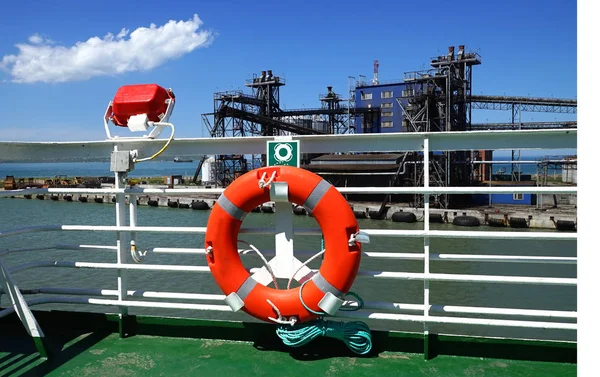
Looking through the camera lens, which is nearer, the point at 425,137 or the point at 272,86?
the point at 425,137

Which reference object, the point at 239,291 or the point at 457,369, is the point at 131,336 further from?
the point at 457,369

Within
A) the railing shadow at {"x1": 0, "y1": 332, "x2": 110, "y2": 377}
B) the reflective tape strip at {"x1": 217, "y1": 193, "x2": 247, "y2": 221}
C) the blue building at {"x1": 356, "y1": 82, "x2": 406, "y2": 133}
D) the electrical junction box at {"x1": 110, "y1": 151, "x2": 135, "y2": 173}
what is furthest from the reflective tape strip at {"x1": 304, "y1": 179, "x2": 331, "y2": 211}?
the blue building at {"x1": 356, "y1": 82, "x2": 406, "y2": 133}

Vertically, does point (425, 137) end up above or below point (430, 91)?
below

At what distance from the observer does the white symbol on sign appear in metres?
2.51

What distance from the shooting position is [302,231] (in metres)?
2.53

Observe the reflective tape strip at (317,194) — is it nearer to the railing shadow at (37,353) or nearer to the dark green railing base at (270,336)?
the dark green railing base at (270,336)

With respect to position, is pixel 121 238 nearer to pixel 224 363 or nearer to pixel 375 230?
pixel 224 363

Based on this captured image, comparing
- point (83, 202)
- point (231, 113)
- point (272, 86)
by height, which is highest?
point (272, 86)

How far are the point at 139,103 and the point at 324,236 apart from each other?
50.9 inches

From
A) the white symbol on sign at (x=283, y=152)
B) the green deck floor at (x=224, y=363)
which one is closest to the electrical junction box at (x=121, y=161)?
the white symbol on sign at (x=283, y=152)

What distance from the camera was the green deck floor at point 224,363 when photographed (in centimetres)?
225
